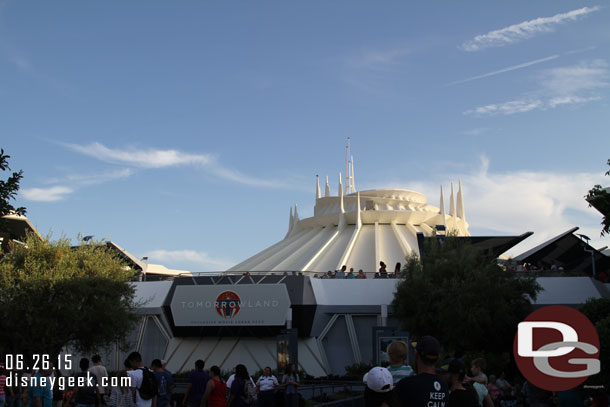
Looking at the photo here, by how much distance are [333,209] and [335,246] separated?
20.3ft

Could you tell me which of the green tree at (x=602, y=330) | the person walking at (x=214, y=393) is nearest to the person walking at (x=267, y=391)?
the person walking at (x=214, y=393)

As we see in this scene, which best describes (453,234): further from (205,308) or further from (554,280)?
(205,308)

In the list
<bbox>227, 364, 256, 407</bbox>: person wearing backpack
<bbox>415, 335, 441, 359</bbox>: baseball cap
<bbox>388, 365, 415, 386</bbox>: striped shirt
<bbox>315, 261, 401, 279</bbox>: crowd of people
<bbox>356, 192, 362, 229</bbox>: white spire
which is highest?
<bbox>356, 192, 362, 229</bbox>: white spire

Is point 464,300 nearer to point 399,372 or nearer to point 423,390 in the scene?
point 399,372

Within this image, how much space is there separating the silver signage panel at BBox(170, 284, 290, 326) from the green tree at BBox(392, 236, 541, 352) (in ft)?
21.9

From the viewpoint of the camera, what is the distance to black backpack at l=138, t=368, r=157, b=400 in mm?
11133

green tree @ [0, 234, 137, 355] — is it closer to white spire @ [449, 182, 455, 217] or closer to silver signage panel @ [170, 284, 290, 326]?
silver signage panel @ [170, 284, 290, 326]

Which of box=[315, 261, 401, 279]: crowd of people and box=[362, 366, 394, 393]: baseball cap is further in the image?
box=[315, 261, 401, 279]: crowd of people

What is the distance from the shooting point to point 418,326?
32.4 metres

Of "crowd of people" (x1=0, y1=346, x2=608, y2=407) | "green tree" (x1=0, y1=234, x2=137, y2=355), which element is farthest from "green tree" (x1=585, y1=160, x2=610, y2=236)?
"green tree" (x1=0, y1=234, x2=137, y2=355)
